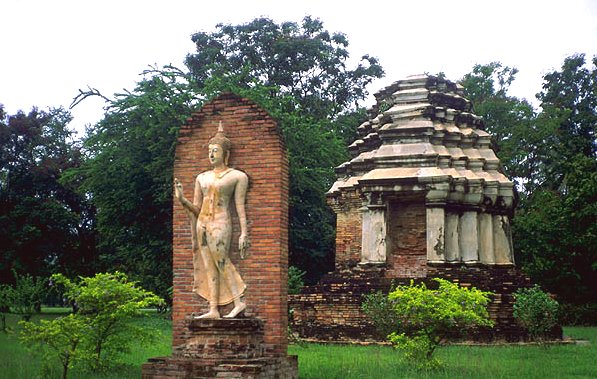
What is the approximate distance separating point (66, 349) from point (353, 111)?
2814 centimetres

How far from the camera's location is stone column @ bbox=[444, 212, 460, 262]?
1788 cm

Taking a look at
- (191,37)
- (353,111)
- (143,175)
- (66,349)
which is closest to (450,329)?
(66,349)

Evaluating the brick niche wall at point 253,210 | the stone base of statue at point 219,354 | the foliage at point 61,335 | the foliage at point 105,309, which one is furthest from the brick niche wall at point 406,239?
the foliage at point 61,335

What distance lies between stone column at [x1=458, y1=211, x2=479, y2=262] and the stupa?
1.0 inches

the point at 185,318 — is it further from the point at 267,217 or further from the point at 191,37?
the point at 191,37

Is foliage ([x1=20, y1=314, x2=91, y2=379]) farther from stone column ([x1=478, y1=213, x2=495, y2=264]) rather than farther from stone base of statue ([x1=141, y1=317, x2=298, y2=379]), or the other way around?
stone column ([x1=478, y1=213, x2=495, y2=264])

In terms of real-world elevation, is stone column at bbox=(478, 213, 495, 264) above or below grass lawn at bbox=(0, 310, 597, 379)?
above

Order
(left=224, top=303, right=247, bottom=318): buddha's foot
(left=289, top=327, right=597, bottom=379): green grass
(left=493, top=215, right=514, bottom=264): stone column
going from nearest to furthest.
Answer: (left=224, top=303, right=247, bottom=318): buddha's foot
(left=289, top=327, right=597, bottom=379): green grass
(left=493, top=215, right=514, bottom=264): stone column

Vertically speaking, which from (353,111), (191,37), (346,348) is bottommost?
(346,348)

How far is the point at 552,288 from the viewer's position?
89.2 feet

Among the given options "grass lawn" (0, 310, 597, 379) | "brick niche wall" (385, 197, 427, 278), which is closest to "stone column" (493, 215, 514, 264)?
"brick niche wall" (385, 197, 427, 278)

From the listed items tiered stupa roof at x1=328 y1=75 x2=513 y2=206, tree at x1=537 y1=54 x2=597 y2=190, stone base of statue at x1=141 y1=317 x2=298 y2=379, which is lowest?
stone base of statue at x1=141 y1=317 x2=298 y2=379

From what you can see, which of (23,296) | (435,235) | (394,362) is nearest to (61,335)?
(394,362)

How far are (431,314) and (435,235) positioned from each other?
21.1 feet
